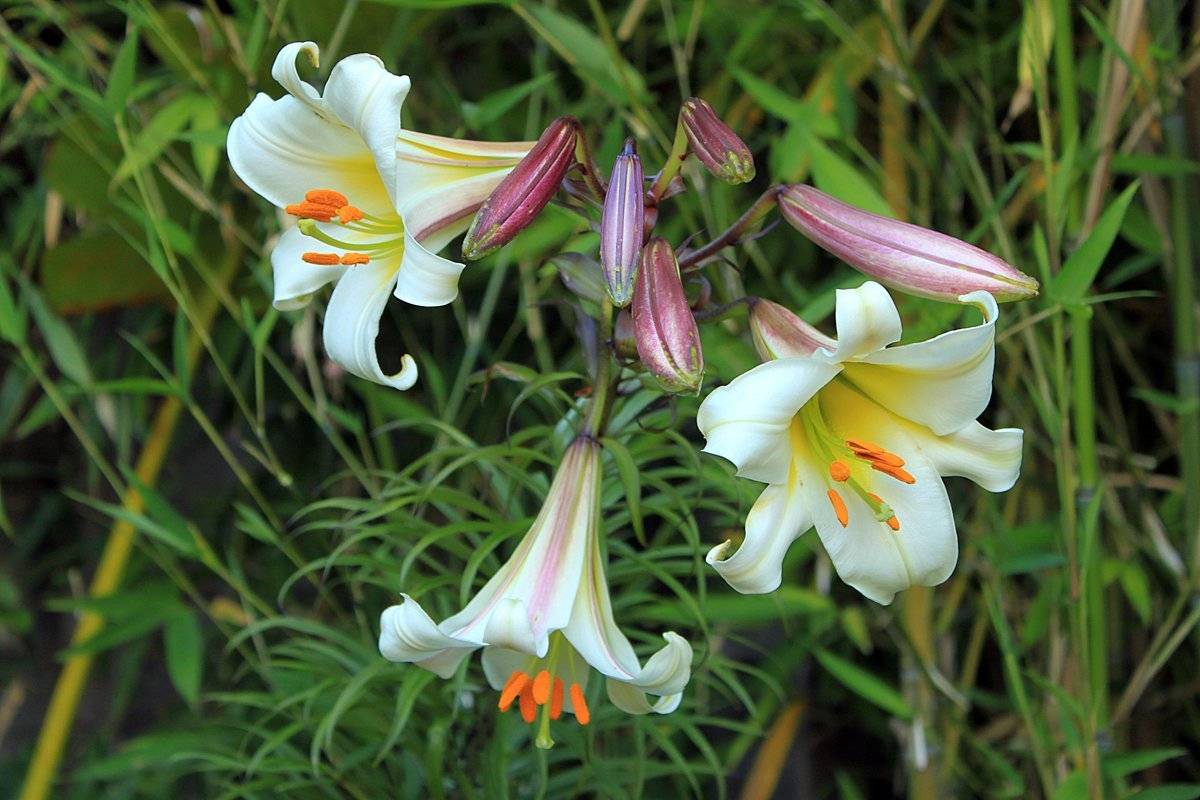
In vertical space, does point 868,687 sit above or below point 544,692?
below

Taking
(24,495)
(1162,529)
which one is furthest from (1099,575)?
(24,495)

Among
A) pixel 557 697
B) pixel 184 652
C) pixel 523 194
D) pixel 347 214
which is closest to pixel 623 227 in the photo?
pixel 523 194

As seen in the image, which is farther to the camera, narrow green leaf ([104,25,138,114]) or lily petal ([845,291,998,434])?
narrow green leaf ([104,25,138,114])

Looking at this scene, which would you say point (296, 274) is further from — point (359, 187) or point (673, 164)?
point (673, 164)

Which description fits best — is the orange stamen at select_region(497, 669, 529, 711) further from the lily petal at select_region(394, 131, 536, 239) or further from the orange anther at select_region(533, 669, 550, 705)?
the lily petal at select_region(394, 131, 536, 239)

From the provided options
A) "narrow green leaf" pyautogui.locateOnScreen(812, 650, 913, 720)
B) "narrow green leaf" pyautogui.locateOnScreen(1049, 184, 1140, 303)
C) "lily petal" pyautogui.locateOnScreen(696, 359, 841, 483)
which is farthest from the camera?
"narrow green leaf" pyautogui.locateOnScreen(812, 650, 913, 720)

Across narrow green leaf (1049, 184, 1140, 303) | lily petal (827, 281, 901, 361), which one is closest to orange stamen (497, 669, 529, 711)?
lily petal (827, 281, 901, 361)

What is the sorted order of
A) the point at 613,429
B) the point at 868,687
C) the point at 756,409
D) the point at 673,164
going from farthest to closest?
1. the point at 868,687
2. the point at 613,429
3. the point at 673,164
4. the point at 756,409

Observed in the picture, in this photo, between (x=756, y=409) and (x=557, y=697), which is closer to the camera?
(x=756, y=409)
